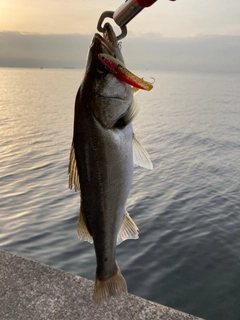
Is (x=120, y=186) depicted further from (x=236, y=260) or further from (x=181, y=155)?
(x=181, y=155)

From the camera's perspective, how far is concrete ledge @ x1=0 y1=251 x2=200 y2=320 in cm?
411

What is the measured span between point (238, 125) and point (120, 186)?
28.6 metres

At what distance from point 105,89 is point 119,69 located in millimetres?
147

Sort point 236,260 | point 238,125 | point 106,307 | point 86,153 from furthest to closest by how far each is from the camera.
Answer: point 238,125, point 236,260, point 106,307, point 86,153

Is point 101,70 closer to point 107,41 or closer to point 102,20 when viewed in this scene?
point 107,41

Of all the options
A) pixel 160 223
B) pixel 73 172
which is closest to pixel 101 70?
pixel 73 172

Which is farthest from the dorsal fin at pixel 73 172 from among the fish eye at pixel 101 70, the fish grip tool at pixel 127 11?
the fish grip tool at pixel 127 11

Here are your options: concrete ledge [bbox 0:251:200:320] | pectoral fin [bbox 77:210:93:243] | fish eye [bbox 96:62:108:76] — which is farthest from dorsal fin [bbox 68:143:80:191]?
concrete ledge [bbox 0:251:200:320]

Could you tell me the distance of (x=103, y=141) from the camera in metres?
2.15

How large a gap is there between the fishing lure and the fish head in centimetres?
6

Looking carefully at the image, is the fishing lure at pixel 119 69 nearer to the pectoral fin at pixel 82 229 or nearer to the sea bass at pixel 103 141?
the sea bass at pixel 103 141

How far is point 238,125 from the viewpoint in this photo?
1157 inches

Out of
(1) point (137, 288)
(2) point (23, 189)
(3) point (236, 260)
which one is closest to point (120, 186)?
(1) point (137, 288)

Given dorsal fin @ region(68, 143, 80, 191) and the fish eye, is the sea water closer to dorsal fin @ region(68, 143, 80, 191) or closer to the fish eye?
the fish eye
